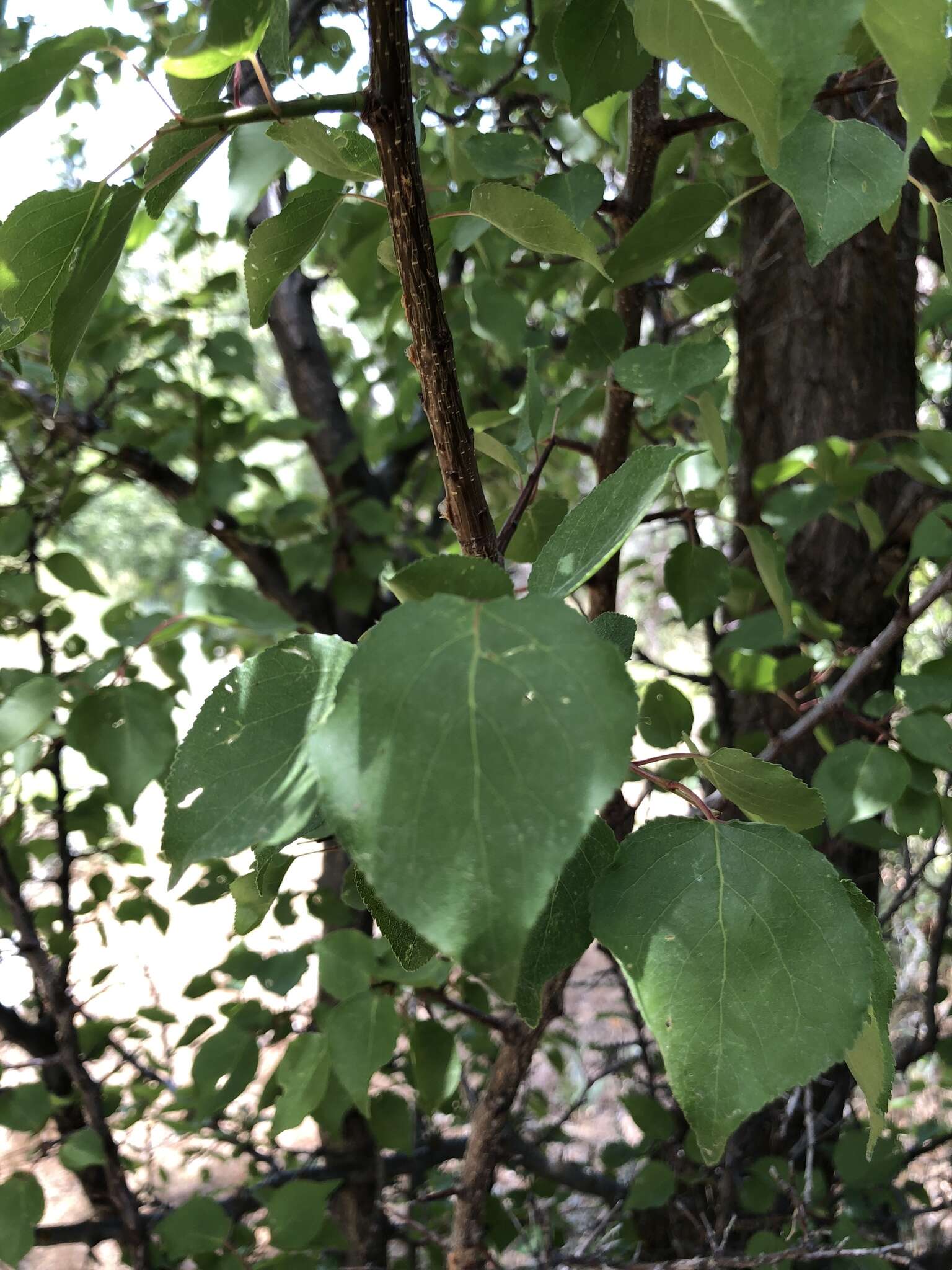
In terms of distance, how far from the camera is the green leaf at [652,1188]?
0.98 meters

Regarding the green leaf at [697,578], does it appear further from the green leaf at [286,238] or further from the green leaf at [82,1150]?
the green leaf at [82,1150]

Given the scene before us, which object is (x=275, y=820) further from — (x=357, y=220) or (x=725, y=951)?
(x=357, y=220)

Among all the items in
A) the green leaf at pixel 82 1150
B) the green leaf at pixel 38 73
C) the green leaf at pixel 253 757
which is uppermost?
the green leaf at pixel 38 73

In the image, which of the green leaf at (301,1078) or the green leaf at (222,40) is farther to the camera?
the green leaf at (301,1078)

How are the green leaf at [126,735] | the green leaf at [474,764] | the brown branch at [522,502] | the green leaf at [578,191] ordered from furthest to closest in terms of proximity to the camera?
the green leaf at [126,735] < the green leaf at [578,191] < the brown branch at [522,502] < the green leaf at [474,764]

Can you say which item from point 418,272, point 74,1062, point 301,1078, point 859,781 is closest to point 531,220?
point 418,272

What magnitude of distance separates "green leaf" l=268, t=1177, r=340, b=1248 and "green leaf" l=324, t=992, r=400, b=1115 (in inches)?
10.7

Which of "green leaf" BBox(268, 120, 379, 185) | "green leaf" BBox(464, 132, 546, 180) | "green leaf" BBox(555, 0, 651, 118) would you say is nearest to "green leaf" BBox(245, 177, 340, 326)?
Result: "green leaf" BBox(268, 120, 379, 185)

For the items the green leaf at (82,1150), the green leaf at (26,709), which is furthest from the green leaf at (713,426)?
the green leaf at (82,1150)

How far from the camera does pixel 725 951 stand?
0.93 ft

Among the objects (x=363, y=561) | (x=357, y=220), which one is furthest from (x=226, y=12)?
(x=363, y=561)

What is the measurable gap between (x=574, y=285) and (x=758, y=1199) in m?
1.20

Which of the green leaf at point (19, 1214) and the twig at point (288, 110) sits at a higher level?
the twig at point (288, 110)

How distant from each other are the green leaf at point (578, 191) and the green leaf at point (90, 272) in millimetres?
289
